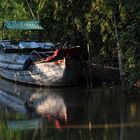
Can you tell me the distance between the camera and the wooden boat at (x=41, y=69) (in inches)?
1044

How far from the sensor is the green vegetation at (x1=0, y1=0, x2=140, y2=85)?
65.4 feet

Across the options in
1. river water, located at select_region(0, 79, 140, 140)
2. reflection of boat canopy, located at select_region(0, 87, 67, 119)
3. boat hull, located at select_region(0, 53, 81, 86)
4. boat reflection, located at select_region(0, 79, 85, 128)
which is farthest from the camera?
boat hull, located at select_region(0, 53, 81, 86)

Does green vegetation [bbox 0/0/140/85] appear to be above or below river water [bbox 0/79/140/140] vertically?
above

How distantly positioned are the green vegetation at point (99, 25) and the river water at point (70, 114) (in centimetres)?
162

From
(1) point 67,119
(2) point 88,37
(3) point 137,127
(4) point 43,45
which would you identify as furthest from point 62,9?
(3) point 137,127

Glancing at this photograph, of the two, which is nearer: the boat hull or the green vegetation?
the green vegetation

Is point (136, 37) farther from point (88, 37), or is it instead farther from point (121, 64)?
point (88, 37)

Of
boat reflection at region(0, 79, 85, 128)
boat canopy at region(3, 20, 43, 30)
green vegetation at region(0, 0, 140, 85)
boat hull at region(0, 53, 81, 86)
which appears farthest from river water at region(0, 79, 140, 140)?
boat canopy at region(3, 20, 43, 30)

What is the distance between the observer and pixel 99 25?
2523cm

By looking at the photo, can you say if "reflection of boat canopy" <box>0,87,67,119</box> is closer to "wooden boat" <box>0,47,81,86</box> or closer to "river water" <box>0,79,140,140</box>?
"river water" <box>0,79,140,140</box>

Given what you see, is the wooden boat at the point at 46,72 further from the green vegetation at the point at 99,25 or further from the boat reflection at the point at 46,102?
the green vegetation at the point at 99,25

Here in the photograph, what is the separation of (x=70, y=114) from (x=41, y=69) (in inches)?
355

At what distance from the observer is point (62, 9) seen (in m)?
26.9

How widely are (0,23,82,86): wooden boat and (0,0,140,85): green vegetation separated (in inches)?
66.0
